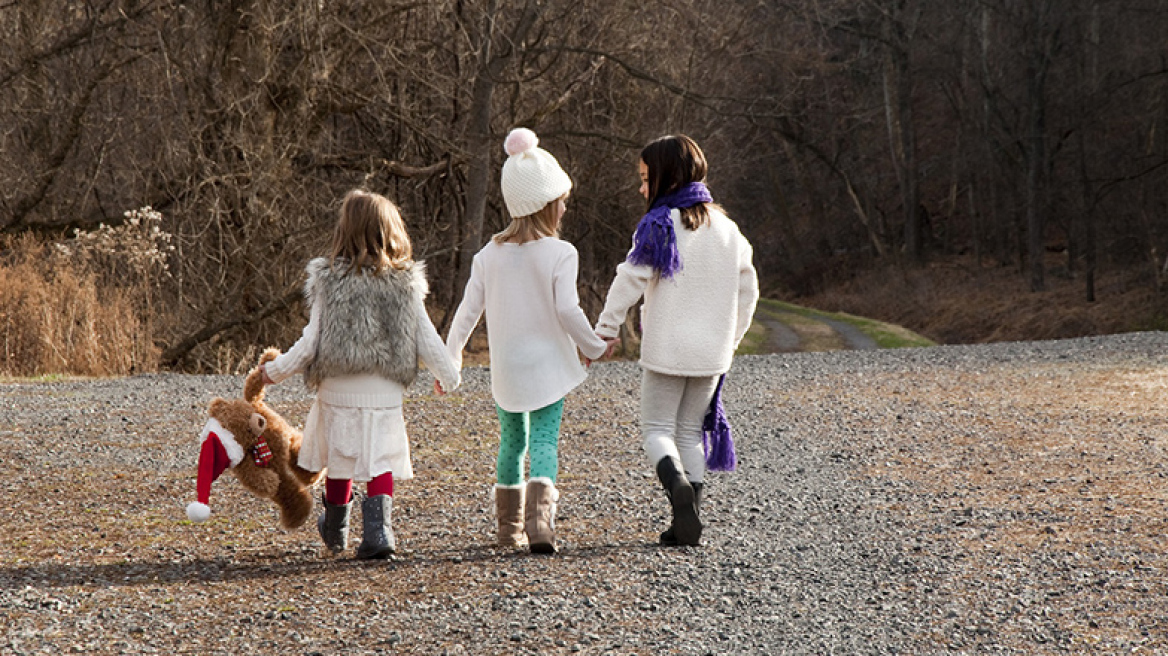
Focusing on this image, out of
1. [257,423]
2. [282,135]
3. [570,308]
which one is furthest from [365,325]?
[282,135]

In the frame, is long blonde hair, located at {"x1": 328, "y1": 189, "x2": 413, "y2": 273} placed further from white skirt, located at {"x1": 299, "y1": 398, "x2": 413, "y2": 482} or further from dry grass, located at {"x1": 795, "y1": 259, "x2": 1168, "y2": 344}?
dry grass, located at {"x1": 795, "y1": 259, "x2": 1168, "y2": 344}

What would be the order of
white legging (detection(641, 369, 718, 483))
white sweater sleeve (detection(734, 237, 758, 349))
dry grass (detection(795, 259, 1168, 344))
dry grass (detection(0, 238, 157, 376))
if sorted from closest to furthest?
white legging (detection(641, 369, 718, 483)) < white sweater sleeve (detection(734, 237, 758, 349)) < dry grass (detection(0, 238, 157, 376)) < dry grass (detection(795, 259, 1168, 344))

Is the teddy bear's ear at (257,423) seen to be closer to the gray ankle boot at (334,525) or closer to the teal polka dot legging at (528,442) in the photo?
the gray ankle boot at (334,525)

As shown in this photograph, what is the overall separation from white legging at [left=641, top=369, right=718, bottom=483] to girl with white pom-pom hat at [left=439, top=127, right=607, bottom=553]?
14.5 inches

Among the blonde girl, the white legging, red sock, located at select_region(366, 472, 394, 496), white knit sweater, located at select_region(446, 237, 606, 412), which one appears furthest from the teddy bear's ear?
the white legging

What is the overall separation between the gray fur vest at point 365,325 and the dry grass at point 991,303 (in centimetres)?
2225

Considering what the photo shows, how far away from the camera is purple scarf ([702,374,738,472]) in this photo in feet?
17.5

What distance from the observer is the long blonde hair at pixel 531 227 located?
5043mm

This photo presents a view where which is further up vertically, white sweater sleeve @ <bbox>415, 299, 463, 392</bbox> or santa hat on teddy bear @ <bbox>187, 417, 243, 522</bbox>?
white sweater sleeve @ <bbox>415, 299, 463, 392</bbox>

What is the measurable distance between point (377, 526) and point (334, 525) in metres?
0.23

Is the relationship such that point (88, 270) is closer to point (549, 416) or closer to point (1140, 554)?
point (549, 416)

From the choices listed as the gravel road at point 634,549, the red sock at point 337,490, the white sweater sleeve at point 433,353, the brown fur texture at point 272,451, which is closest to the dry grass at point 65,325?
the gravel road at point 634,549

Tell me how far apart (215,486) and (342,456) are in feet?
7.30

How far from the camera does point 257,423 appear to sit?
191 inches
